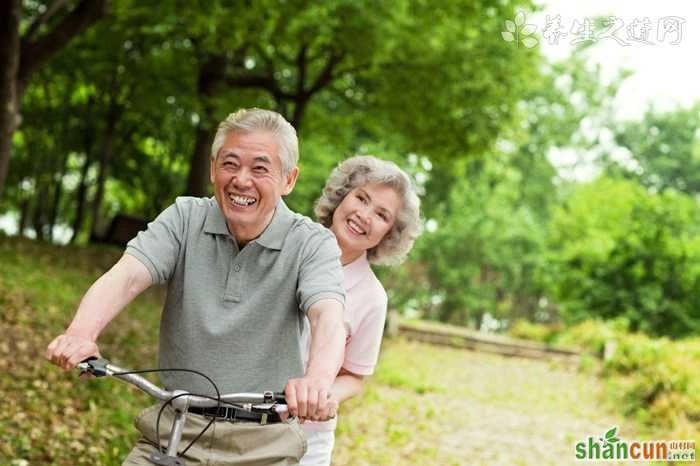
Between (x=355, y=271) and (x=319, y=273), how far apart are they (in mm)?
1094

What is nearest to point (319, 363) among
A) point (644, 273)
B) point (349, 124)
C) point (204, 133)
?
point (204, 133)

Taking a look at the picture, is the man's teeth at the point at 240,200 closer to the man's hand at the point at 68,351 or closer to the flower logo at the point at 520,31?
the man's hand at the point at 68,351

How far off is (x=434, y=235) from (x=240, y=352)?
3409 cm

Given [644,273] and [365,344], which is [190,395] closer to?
[365,344]

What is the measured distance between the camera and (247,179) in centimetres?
260

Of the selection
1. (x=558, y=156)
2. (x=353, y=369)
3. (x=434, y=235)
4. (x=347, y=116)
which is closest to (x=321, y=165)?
(x=347, y=116)

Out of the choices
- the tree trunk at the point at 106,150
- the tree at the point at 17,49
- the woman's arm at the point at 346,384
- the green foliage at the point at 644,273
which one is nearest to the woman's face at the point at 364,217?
the woman's arm at the point at 346,384

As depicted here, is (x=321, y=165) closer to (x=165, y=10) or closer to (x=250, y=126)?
(x=165, y=10)

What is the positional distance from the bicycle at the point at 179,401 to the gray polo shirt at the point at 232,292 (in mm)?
92

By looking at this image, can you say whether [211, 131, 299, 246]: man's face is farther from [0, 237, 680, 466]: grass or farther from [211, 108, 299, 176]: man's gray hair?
[0, 237, 680, 466]: grass

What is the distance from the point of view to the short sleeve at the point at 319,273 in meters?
2.54

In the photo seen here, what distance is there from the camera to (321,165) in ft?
72.3

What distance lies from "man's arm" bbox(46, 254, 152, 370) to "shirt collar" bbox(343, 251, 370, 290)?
119 centimetres

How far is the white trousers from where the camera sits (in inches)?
131
